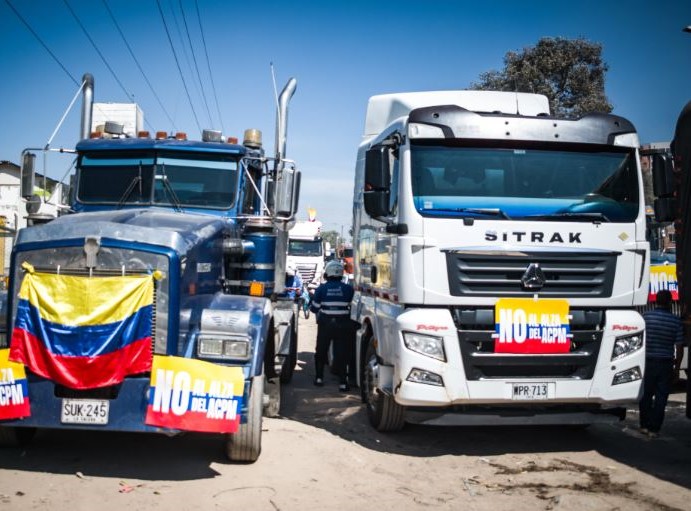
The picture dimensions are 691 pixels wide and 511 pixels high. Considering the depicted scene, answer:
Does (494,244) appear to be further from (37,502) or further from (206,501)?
(37,502)

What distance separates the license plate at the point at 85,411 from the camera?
198 inches

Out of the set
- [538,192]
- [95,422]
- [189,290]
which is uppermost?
[538,192]

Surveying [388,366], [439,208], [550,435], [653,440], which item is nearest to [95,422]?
[388,366]

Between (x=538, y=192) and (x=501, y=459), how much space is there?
105 inches

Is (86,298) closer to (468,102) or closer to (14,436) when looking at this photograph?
(14,436)

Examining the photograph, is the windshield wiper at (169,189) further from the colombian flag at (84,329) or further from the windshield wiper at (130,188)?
the colombian flag at (84,329)

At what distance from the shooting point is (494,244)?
20.6ft

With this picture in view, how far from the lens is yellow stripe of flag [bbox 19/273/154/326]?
201 inches

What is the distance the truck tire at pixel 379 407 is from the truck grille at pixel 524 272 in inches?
60.6

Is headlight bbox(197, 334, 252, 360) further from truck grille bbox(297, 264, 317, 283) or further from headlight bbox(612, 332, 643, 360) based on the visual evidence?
truck grille bbox(297, 264, 317, 283)

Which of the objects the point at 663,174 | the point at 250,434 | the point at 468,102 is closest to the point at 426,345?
the point at 250,434

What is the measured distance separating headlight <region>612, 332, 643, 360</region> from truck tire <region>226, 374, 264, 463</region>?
346 centimetres

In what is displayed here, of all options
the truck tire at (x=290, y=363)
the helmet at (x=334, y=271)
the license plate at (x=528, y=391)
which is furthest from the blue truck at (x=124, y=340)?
the helmet at (x=334, y=271)

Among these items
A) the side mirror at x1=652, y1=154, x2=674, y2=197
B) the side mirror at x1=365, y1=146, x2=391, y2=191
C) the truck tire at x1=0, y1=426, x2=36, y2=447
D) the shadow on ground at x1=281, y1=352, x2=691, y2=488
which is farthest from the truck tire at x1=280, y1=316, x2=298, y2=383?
the side mirror at x1=652, y1=154, x2=674, y2=197
